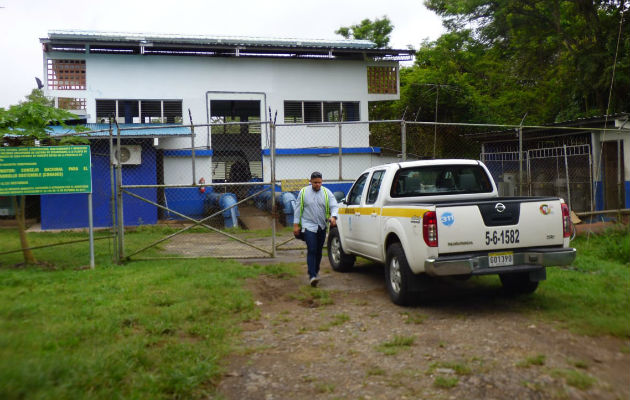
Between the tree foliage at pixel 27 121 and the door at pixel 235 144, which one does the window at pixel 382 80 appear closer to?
the door at pixel 235 144

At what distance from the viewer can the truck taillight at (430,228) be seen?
6066 mm

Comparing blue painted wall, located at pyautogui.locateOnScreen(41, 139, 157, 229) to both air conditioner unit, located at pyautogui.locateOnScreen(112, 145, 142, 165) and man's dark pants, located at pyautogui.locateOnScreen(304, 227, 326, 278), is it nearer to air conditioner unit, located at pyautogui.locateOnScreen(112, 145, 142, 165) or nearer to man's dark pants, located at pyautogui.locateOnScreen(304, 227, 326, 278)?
air conditioner unit, located at pyautogui.locateOnScreen(112, 145, 142, 165)

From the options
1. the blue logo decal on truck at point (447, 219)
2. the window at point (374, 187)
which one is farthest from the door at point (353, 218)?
the blue logo decal on truck at point (447, 219)

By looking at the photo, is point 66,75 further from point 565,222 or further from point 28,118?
point 565,222

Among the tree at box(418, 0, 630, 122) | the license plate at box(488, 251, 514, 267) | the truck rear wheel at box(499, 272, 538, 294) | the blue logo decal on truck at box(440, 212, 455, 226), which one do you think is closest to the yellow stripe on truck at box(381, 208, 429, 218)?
the blue logo decal on truck at box(440, 212, 455, 226)

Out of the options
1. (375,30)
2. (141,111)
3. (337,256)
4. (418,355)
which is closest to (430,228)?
(418,355)

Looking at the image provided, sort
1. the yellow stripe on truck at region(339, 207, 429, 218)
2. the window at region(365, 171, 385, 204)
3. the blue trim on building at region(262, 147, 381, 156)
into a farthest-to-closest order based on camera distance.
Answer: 1. the blue trim on building at region(262, 147, 381, 156)
2. the window at region(365, 171, 385, 204)
3. the yellow stripe on truck at region(339, 207, 429, 218)

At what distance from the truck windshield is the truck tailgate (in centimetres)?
152

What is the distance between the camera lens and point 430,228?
239 inches

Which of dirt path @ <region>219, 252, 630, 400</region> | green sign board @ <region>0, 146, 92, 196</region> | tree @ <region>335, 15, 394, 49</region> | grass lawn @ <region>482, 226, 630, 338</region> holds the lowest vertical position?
dirt path @ <region>219, 252, 630, 400</region>

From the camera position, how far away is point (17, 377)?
3.52 metres

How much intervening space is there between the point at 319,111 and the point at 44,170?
1300 centimetres

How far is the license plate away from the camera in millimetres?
6191

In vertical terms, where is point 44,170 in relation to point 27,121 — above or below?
below
